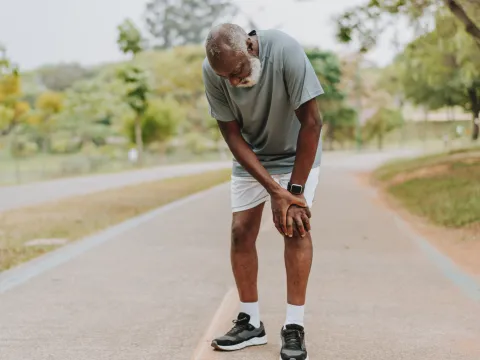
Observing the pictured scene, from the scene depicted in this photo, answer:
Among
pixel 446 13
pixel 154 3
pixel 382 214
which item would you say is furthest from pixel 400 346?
pixel 154 3

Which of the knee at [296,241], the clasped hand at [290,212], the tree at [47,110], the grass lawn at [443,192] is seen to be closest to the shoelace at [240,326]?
the knee at [296,241]

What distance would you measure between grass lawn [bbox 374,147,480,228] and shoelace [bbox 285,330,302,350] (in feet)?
22.2

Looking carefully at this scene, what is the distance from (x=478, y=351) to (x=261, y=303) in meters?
1.81

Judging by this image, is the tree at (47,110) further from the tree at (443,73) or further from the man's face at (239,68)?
the man's face at (239,68)

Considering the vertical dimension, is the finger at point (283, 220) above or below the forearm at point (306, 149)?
below

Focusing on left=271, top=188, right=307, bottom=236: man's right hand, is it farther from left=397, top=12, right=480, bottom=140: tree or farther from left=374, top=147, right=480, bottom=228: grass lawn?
left=397, top=12, right=480, bottom=140: tree

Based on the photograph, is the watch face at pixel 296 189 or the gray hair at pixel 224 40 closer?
the gray hair at pixel 224 40

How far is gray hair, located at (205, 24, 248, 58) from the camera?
368 cm

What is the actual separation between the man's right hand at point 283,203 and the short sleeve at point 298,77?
1.52 feet

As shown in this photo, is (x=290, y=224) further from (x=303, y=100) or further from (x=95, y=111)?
(x=95, y=111)

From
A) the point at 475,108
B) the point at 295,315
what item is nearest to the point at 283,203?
the point at 295,315

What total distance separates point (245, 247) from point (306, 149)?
75 cm

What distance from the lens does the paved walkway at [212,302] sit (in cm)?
444

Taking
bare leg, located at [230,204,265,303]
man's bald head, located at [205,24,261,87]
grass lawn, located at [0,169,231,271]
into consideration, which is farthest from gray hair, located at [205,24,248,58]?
grass lawn, located at [0,169,231,271]
